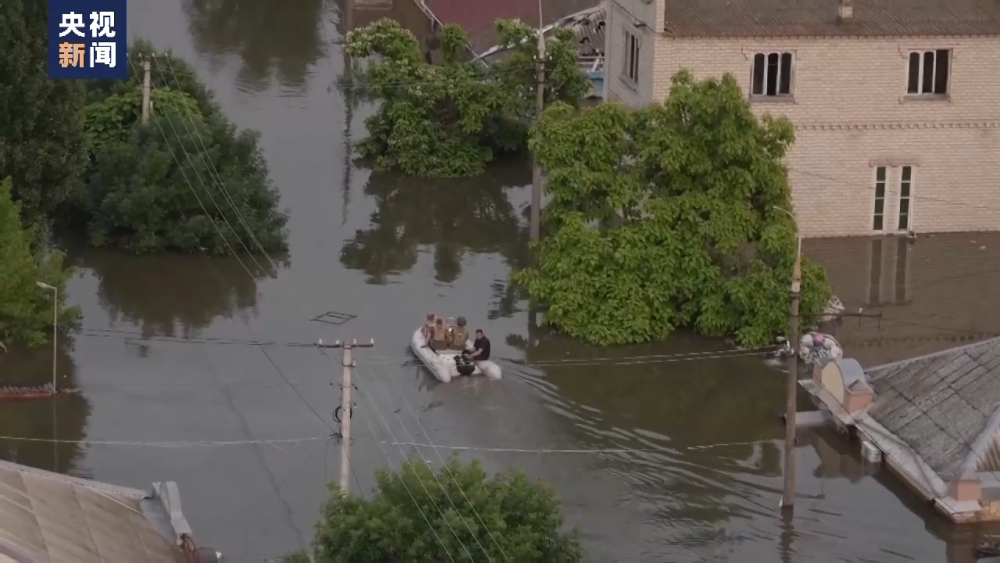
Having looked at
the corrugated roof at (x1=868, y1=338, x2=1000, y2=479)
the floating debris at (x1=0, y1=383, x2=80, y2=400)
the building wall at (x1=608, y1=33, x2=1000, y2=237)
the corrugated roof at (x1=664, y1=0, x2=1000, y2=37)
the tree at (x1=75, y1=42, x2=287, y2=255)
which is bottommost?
the floating debris at (x1=0, y1=383, x2=80, y2=400)

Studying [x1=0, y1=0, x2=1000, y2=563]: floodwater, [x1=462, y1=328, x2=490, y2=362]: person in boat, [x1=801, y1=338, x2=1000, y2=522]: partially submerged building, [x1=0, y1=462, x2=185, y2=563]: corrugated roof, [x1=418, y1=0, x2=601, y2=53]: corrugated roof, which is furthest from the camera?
[x1=418, y1=0, x2=601, y2=53]: corrugated roof

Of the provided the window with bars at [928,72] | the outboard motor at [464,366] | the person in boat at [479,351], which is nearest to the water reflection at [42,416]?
the outboard motor at [464,366]

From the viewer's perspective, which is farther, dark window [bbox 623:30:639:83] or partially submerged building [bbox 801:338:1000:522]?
dark window [bbox 623:30:639:83]

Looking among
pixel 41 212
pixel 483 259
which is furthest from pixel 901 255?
pixel 41 212

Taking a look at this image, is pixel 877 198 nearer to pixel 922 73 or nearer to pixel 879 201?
pixel 879 201

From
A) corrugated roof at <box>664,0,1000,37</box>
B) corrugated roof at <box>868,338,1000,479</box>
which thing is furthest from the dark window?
corrugated roof at <box>868,338,1000,479</box>

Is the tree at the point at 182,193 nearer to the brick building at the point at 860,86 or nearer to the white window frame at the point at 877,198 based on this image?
the brick building at the point at 860,86

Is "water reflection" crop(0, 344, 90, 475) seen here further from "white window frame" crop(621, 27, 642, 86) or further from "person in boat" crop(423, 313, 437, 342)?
"white window frame" crop(621, 27, 642, 86)
